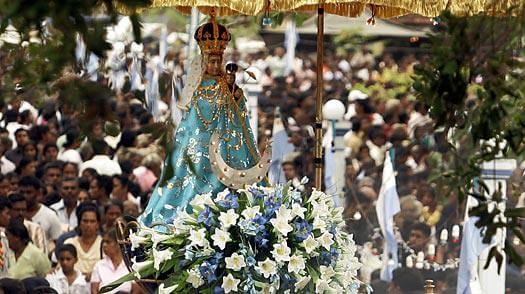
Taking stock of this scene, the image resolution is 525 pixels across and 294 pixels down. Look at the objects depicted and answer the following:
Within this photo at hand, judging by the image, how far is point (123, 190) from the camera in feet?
41.7

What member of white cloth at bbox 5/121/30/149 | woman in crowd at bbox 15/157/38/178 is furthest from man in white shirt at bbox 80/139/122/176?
white cloth at bbox 5/121/30/149

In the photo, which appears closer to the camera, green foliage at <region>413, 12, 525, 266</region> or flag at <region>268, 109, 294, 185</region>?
green foliage at <region>413, 12, 525, 266</region>

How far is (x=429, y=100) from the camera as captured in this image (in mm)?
4879

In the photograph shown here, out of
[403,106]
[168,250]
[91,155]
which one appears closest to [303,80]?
[403,106]

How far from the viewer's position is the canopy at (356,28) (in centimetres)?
2009

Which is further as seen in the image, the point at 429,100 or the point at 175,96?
the point at 429,100

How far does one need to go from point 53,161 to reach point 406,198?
3134 mm

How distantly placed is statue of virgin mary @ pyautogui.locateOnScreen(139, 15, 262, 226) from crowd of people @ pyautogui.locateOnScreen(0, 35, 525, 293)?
2.08 feet

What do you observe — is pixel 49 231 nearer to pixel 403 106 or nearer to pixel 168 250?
pixel 168 250

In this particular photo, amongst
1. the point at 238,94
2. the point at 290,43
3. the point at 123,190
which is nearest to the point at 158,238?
the point at 238,94

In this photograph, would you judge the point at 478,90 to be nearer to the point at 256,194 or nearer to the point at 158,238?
the point at 256,194

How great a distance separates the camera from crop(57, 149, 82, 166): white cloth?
13.7 meters

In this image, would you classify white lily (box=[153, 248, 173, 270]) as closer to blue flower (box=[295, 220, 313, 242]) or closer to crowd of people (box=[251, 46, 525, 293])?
blue flower (box=[295, 220, 313, 242])

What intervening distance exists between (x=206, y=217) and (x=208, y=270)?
29 centimetres
